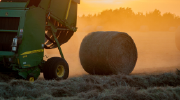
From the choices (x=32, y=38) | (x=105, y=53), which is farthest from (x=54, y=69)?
(x=105, y=53)

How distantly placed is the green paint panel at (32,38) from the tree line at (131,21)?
101 feet

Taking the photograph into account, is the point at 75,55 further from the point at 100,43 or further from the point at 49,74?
the point at 49,74

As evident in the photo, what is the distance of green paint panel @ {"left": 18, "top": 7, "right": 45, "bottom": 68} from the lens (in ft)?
28.8

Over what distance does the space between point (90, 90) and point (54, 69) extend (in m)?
2.30

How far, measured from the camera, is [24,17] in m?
8.77

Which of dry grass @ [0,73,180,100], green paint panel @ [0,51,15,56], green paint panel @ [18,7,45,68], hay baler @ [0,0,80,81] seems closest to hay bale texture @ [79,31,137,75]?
hay baler @ [0,0,80,81]

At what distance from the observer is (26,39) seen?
880 centimetres

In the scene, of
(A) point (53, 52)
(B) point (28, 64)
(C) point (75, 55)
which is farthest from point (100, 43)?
(A) point (53, 52)

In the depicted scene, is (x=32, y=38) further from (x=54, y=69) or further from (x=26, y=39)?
(x=54, y=69)

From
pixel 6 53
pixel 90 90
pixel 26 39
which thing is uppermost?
pixel 26 39

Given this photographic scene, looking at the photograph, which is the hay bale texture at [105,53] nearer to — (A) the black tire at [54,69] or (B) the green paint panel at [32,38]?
(A) the black tire at [54,69]

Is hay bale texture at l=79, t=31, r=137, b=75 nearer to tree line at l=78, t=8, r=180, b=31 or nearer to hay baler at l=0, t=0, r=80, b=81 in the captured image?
hay baler at l=0, t=0, r=80, b=81

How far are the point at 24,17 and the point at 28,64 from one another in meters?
1.41

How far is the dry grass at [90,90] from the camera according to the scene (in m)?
6.46
